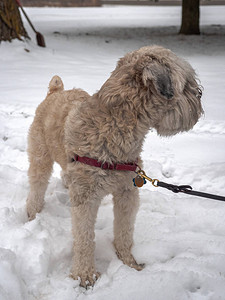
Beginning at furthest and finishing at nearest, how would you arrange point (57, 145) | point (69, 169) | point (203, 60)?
point (203, 60) < point (57, 145) < point (69, 169)

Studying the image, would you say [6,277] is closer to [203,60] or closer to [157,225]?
[157,225]

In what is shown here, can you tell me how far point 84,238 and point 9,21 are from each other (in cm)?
819

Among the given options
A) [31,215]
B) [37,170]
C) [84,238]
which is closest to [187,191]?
[84,238]

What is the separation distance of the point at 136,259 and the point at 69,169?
1125 millimetres

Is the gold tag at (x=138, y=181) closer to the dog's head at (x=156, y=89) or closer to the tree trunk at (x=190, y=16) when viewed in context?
the dog's head at (x=156, y=89)

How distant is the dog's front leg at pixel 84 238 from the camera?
104 inches

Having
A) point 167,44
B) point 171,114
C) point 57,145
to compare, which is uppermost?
point 171,114

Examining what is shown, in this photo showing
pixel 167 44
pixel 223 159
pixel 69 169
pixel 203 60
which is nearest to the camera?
pixel 69 169

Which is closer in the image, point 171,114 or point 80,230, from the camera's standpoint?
point 171,114

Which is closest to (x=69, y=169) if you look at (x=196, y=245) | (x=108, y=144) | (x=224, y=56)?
(x=108, y=144)

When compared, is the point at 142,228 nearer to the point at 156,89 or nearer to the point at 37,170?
the point at 37,170

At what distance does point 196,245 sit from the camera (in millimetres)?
3102

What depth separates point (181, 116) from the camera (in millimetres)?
2412

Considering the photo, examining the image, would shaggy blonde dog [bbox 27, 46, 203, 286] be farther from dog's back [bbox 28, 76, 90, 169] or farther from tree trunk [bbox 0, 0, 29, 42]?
tree trunk [bbox 0, 0, 29, 42]
